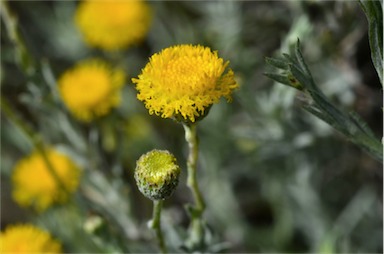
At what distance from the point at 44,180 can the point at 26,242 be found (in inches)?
23.7

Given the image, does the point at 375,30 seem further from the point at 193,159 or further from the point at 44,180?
→ the point at 44,180

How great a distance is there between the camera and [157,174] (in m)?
1.44

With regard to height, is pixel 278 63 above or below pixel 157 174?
above

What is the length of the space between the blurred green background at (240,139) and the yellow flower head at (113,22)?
0.28 m

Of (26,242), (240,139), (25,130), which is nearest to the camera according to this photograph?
(26,242)

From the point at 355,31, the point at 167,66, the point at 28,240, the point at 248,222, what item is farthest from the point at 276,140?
the point at 167,66

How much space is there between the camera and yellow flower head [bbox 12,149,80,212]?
2.57 meters

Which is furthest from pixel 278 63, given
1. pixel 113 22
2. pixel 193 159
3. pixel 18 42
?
pixel 113 22

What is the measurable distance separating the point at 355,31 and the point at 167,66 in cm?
139

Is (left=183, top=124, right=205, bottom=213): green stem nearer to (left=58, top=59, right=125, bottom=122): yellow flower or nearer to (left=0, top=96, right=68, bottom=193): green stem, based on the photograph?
(left=0, top=96, right=68, bottom=193): green stem

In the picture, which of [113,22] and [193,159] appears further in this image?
[113,22]

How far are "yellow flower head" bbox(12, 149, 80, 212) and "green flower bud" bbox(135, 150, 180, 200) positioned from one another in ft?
3.70

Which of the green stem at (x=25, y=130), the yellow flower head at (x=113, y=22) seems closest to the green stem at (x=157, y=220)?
the green stem at (x=25, y=130)

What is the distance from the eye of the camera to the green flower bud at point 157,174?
4.72 ft
